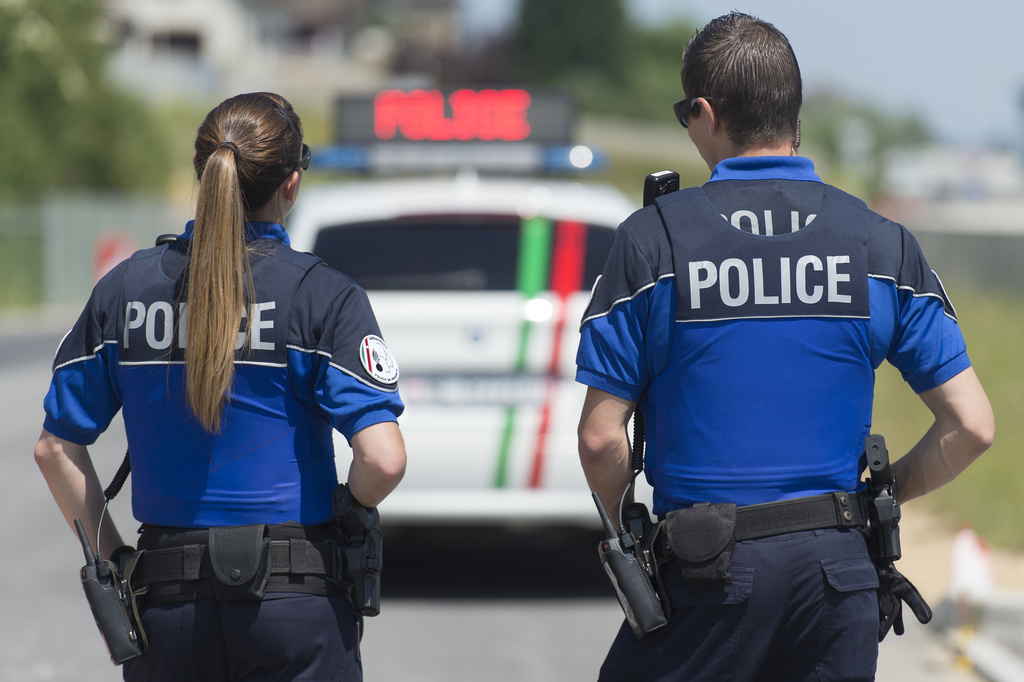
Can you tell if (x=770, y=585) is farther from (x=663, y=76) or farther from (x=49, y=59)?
(x=663, y=76)

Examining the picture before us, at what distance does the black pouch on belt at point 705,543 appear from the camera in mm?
2486

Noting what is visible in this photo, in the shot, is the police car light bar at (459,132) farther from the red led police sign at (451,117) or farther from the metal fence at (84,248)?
the metal fence at (84,248)

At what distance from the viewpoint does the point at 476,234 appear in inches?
230

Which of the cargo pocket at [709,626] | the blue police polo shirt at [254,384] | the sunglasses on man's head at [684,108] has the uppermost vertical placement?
the sunglasses on man's head at [684,108]

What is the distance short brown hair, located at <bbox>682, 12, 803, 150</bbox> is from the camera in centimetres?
258

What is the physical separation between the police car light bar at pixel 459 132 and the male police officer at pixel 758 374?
18.7 ft

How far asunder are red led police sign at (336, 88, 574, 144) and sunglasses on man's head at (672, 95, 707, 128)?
599 centimetres

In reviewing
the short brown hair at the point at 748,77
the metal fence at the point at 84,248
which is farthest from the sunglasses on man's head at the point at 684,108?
the metal fence at the point at 84,248

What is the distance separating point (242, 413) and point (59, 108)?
27.4 metres

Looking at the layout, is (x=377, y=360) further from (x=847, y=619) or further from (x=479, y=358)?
(x=479, y=358)

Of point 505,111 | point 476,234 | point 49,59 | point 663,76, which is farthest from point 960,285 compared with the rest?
point 663,76

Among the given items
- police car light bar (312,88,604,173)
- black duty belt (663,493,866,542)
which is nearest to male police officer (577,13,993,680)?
black duty belt (663,493,866,542)

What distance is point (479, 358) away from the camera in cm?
561

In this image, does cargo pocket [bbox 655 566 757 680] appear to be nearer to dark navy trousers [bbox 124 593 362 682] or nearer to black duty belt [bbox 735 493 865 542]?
black duty belt [bbox 735 493 865 542]
